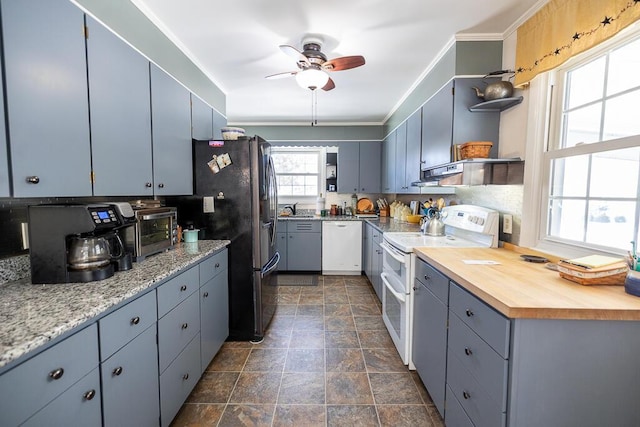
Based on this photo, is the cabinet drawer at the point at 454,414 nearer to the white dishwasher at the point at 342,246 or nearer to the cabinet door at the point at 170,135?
the cabinet door at the point at 170,135

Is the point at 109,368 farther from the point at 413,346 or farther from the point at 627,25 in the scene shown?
the point at 627,25

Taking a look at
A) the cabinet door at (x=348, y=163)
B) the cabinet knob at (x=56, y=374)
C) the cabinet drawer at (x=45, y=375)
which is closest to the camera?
the cabinet drawer at (x=45, y=375)

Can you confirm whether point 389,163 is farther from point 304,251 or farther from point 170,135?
point 170,135

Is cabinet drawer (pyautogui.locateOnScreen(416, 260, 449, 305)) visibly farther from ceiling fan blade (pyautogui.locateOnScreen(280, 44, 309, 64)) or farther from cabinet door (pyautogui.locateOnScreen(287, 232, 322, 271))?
cabinet door (pyautogui.locateOnScreen(287, 232, 322, 271))

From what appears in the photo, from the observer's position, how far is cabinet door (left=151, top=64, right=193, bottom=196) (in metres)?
1.80

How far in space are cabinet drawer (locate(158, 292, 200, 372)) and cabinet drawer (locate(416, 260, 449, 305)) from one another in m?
1.48

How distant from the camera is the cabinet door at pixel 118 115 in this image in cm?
131

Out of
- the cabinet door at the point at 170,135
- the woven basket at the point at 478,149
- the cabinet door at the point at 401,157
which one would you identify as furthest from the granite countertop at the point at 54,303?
the cabinet door at the point at 401,157

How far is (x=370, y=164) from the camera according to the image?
4.55 meters

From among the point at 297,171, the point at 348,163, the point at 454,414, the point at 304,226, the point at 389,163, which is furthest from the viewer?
the point at 297,171

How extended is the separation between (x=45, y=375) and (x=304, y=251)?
3497mm

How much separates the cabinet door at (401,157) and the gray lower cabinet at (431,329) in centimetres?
171

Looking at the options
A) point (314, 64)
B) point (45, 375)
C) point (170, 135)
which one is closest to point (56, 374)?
point (45, 375)

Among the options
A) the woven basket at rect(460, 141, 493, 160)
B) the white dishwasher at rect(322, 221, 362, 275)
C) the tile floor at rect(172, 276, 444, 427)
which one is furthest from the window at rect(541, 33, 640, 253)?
the white dishwasher at rect(322, 221, 362, 275)
